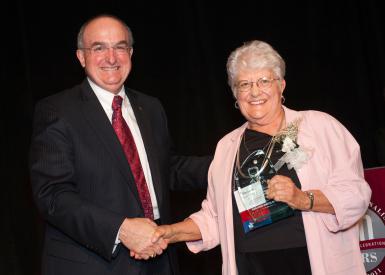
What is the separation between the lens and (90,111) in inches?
106

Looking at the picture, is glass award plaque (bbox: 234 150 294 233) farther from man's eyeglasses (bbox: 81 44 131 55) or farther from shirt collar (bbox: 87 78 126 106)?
man's eyeglasses (bbox: 81 44 131 55)

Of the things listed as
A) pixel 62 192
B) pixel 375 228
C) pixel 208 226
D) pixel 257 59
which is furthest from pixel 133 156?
pixel 375 228

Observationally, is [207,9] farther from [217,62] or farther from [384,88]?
[384,88]

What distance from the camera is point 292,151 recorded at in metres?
2.41

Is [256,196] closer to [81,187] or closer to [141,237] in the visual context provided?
[141,237]

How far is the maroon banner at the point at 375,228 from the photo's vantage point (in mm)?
3316

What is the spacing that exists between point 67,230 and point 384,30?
3.60 m

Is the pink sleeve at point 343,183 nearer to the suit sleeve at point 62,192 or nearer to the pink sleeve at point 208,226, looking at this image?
the pink sleeve at point 208,226

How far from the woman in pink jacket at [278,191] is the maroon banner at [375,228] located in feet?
3.22

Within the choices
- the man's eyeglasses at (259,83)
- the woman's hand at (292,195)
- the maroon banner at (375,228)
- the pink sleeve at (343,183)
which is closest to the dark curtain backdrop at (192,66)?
the maroon banner at (375,228)

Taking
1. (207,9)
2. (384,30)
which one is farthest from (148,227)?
(384,30)

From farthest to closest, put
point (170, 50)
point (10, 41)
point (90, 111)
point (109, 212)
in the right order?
1. point (170, 50)
2. point (10, 41)
3. point (90, 111)
4. point (109, 212)

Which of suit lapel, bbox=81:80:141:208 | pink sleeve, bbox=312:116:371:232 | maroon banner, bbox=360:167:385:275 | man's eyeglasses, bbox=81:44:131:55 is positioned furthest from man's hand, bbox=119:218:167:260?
maroon banner, bbox=360:167:385:275

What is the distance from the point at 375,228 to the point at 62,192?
2018 millimetres
